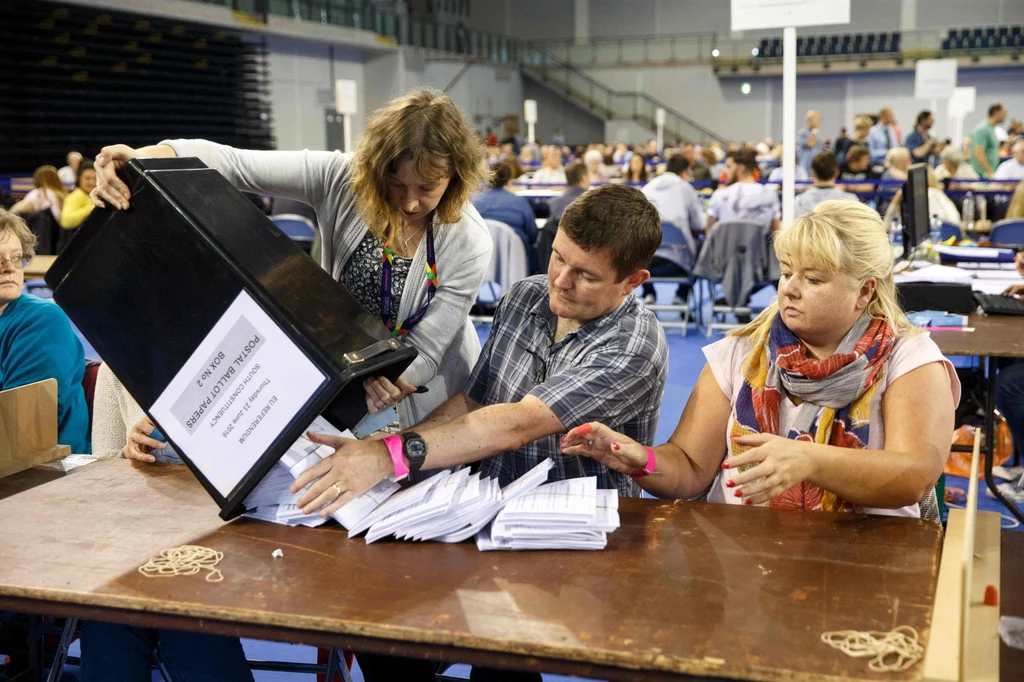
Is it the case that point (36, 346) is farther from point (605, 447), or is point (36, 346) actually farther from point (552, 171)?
point (552, 171)

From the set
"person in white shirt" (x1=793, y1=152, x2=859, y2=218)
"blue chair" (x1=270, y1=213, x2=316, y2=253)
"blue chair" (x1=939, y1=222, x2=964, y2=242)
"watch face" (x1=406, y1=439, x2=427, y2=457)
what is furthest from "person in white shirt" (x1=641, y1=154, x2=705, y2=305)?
"watch face" (x1=406, y1=439, x2=427, y2=457)

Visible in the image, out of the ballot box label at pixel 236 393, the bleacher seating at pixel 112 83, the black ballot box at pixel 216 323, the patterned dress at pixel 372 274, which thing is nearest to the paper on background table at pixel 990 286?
the patterned dress at pixel 372 274

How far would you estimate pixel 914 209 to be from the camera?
444cm

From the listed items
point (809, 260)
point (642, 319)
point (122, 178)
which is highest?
point (122, 178)

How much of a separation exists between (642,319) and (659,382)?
13cm

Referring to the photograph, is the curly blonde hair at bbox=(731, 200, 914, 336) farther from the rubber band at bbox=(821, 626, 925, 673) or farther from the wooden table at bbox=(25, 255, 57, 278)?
the wooden table at bbox=(25, 255, 57, 278)

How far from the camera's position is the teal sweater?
7.65 ft

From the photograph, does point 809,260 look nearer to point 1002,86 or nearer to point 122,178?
point 122,178

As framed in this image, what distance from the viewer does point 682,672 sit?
3.76ft

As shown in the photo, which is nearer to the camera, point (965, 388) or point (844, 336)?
point (844, 336)

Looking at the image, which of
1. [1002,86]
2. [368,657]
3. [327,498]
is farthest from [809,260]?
[1002,86]

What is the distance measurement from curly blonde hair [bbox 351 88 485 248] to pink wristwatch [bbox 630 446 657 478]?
66cm

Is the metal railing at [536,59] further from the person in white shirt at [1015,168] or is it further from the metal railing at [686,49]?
the person in white shirt at [1015,168]

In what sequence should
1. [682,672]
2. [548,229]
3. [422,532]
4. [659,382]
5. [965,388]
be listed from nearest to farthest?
1. [682,672]
2. [422,532]
3. [659,382]
4. [965,388]
5. [548,229]
